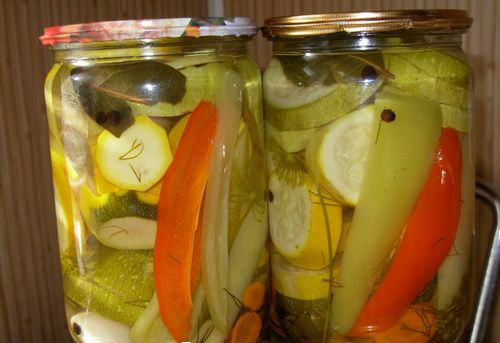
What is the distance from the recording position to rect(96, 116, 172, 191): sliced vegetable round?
1.63 feet

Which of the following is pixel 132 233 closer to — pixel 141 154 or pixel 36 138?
pixel 141 154

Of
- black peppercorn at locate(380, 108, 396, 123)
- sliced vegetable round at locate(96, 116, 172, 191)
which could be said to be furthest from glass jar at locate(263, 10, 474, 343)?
sliced vegetable round at locate(96, 116, 172, 191)

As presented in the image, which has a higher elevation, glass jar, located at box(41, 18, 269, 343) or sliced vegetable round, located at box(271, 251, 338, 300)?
glass jar, located at box(41, 18, 269, 343)

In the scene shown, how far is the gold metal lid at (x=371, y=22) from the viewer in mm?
495

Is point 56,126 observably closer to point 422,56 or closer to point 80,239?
point 80,239

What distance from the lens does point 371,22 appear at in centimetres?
50

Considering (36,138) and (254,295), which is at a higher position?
(36,138)

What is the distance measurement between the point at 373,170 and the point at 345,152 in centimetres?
3

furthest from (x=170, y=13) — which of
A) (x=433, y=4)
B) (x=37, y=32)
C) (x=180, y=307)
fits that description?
(x=180, y=307)

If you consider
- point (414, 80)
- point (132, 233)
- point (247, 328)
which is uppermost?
point (414, 80)

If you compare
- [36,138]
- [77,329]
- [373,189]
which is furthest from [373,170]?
[36,138]

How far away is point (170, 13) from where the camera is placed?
33.5 inches

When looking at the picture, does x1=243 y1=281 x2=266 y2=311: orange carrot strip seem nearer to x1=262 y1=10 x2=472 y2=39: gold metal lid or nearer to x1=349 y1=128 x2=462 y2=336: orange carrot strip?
x1=349 y1=128 x2=462 y2=336: orange carrot strip

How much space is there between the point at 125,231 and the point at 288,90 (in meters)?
0.17
